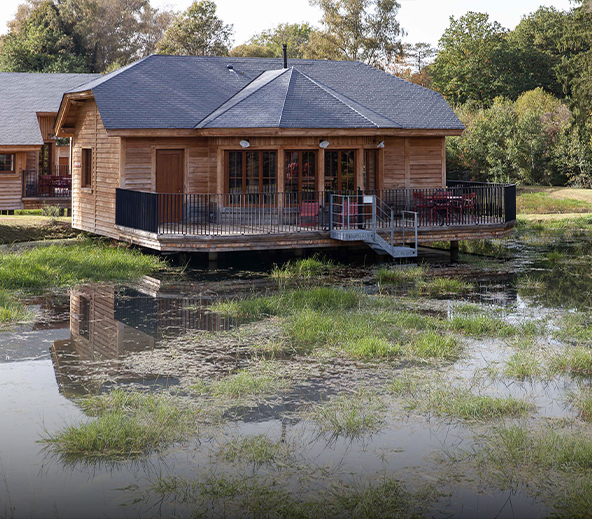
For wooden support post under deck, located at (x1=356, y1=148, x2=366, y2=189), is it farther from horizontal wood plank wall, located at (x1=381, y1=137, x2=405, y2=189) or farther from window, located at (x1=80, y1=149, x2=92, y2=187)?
window, located at (x1=80, y1=149, x2=92, y2=187)

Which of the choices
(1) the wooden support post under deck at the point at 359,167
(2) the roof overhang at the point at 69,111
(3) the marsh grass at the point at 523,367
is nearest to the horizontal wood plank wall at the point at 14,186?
(2) the roof overhang at the point at 69,111

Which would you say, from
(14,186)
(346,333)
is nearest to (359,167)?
(346,333)

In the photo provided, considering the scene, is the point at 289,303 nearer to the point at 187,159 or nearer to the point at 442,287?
the point at 442,287

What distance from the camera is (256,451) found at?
8141mm

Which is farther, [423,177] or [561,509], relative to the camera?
[423,177]

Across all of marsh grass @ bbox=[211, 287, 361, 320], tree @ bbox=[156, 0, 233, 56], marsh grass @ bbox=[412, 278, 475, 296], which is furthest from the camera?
tree @ bbox=[156, 0, 233, 56]

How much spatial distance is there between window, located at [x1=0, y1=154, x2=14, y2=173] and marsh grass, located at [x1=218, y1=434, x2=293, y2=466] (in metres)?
28.3

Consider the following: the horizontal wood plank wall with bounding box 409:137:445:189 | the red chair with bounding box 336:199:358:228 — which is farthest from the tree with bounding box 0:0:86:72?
the red chair with bounding box 336:199:358:228

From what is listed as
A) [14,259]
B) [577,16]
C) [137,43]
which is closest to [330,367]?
[14,259]

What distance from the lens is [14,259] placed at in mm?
19797

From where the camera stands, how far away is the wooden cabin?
33219 millimetres

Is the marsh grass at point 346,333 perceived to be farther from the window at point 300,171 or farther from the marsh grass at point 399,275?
the window at point 300,171

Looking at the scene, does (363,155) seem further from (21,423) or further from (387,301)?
(21,423)

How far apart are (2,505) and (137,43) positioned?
71.2m
